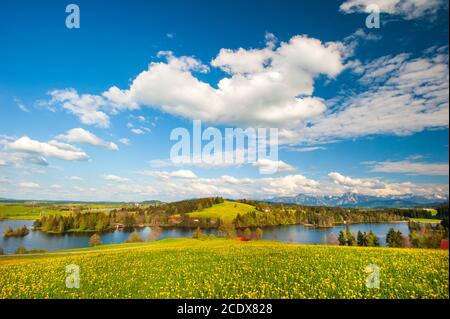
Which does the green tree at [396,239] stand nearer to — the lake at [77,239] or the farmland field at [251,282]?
the lake at [77,239]

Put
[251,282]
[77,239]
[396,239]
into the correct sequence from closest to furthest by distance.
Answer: [251,282] → [396,239] → [77,239]

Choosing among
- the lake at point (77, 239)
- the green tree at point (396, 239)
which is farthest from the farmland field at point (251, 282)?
the lake at point (77, 239)

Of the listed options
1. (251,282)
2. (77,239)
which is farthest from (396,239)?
(77,239)

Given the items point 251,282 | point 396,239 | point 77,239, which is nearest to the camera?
point 251,282

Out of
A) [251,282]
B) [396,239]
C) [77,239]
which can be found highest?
[251,282]

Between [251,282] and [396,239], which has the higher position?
[251,282]

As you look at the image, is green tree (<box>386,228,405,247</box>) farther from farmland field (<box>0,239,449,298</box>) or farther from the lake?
farmland field (<box>0,239,449,298</box>)

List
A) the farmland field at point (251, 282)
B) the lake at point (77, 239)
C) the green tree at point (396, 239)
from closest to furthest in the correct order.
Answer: the farmland field at point (251, 282), the green tree at point (396, 239), the lake at point (77, 239)

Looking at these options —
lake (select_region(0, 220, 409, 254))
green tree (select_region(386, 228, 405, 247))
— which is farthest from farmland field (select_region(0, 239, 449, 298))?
lake (select_region(0, 220, 409, 254))

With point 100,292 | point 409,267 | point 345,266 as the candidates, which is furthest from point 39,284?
point 409,267

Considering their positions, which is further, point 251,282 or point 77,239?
point 77,239

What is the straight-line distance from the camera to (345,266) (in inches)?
505

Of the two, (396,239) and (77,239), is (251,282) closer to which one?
(396,239)

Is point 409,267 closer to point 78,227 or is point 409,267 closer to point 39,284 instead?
point 39,284
